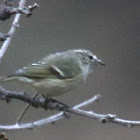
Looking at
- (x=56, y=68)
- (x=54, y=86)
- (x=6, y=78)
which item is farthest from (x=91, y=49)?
(x=6, y=78)

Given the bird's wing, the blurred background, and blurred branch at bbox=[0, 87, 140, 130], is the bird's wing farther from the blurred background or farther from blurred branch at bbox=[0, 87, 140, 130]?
the blurred background

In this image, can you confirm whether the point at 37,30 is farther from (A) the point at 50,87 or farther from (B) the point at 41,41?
(A) the point at 50,87

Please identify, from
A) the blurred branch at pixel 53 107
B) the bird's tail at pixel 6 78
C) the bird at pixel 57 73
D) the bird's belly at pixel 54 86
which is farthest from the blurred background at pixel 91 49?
the blurred branch at pixel 53 107

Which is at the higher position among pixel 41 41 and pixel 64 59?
pixel 64 59

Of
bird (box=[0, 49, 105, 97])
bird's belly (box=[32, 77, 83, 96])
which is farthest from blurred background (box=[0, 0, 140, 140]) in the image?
bird's belly (box=[32, 77, 83, 96])

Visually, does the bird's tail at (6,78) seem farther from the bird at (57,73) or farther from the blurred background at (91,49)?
the blurred background at (91,49)

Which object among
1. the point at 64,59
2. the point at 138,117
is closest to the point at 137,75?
the point at 138,117
